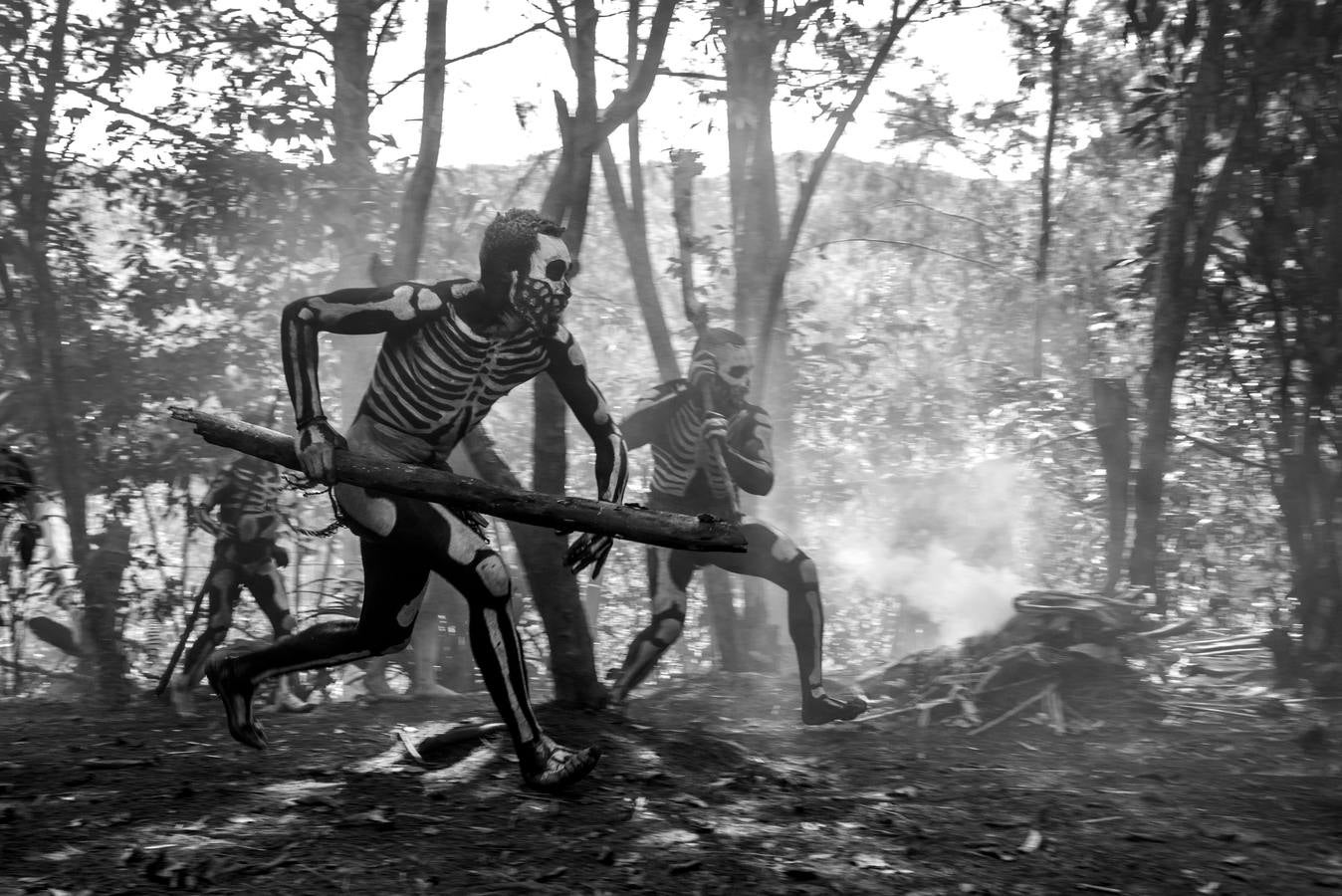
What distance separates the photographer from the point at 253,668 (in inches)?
179

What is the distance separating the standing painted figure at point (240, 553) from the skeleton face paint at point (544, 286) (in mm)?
3300

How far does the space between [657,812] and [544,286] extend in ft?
6.07

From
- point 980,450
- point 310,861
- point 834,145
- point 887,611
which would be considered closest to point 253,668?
point 310,861

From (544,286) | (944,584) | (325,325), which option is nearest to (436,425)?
(325,325)

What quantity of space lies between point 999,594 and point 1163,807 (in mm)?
4163

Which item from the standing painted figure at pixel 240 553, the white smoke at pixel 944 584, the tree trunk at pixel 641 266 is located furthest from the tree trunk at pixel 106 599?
the white smoke at pixel 944 584

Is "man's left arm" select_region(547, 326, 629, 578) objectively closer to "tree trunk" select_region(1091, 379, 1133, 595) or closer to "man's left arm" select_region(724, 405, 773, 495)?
"man's left arm" select_region(724, 405, 773, 495)

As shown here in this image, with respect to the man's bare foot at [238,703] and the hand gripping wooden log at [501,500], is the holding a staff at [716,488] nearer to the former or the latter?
the man's bare foot at [238,703]

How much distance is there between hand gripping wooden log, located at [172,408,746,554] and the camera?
3.77 meters

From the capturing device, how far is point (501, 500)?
3920 mm

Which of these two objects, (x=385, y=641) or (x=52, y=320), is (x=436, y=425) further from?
(x=52, y=320)

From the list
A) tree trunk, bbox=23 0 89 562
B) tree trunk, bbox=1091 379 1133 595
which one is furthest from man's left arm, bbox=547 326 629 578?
tree trunk, bbox=1091 379 1133 595

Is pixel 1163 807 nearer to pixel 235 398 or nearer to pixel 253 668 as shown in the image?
pixel 253 668

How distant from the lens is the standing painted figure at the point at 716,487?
609 cm
